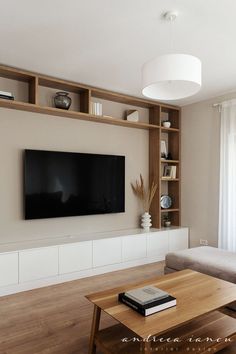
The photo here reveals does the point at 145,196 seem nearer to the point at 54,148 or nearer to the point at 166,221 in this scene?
the point at 166,221

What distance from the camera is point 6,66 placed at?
3.17 m

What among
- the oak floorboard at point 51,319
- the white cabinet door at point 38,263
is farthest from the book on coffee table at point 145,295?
the white cabinet door at point 38,263

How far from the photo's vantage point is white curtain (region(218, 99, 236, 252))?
3.97 m

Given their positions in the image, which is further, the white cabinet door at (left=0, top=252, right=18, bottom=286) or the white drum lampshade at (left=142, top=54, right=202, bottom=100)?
the white cabinet door at (left=0, top=252, right=18, bottom=286)

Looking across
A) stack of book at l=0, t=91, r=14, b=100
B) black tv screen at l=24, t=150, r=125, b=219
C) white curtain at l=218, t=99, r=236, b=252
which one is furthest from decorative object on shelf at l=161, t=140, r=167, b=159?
stack of book at l=0, t=91, r=14, b=100

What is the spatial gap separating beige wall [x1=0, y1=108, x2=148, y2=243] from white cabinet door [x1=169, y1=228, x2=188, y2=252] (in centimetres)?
60

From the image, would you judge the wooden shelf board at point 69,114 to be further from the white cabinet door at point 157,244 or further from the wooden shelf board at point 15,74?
the white cabinet door at point 157,244

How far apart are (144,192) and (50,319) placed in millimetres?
2547

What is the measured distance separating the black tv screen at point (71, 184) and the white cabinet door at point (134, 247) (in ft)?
1.55

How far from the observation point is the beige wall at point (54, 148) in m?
3.38

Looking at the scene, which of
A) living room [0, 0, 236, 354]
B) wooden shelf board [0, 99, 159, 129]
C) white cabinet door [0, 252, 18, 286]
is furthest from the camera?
wooden shelf board [0, 99, 159, 129]

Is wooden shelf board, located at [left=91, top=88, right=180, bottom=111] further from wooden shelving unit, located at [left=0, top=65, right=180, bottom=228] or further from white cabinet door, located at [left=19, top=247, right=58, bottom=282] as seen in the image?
white cabinet door, located at [left=19, top=247, right=58, bottom=282]

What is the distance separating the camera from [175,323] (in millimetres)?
1585

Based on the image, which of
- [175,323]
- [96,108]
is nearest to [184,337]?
[175,323]
